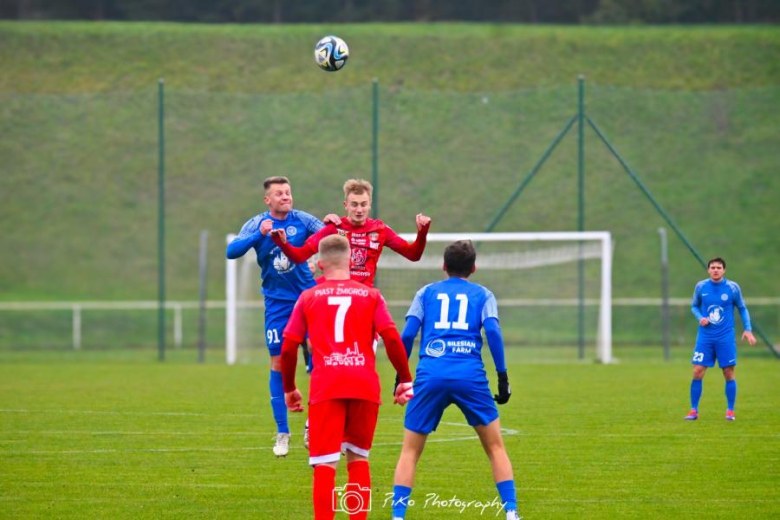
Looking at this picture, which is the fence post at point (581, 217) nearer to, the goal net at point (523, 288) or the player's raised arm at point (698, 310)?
the goal net at point (523, 288)

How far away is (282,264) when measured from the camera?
10703mm

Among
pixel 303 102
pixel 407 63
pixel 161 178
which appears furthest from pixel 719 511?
pixel 407 63

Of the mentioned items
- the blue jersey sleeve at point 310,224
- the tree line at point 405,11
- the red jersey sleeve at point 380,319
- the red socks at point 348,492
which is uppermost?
the tree line at point 405,11

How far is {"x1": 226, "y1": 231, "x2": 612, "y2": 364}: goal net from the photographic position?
83.7 feet

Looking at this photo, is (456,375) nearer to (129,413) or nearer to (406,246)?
(406,246)

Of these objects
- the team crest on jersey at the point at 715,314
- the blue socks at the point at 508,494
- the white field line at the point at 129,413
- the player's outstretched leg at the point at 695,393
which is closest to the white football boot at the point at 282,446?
the blue socks at the point at 508,494

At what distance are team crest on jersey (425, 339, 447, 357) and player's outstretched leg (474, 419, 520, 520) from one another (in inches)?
22.3

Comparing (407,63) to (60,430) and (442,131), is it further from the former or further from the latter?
(60,430)

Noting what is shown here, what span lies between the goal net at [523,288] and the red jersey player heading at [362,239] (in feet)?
47.2

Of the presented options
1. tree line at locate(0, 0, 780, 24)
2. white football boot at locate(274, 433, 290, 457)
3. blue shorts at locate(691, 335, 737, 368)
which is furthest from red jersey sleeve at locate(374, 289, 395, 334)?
tree line at locate(0, 0, 780, 24)

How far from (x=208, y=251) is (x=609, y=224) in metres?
12.8

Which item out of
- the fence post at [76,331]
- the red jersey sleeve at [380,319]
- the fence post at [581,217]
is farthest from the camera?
the fence post at [76,331]

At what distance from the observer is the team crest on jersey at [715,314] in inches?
581

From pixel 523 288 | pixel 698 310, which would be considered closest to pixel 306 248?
pixel 698 310
